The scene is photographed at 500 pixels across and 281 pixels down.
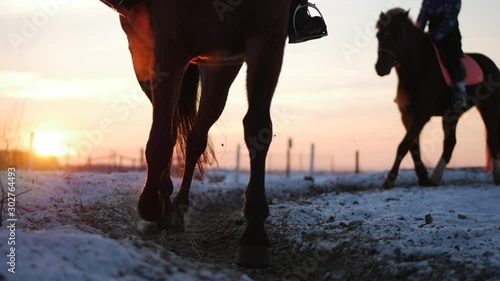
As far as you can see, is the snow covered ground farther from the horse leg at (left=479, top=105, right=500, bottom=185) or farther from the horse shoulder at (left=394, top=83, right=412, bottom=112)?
the horse leg at (left=479, top=105, right=500, bottom=185)

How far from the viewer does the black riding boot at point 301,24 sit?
5.30 meters

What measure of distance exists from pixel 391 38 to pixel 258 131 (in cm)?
778

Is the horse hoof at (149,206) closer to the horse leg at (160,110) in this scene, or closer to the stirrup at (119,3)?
the horse leg at (160,110)

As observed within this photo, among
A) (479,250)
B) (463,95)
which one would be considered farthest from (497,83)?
(479,250)

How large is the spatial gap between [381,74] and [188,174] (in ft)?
19.3

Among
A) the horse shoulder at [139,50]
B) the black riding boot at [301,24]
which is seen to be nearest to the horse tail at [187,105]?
the horse shoulder at [139,50]

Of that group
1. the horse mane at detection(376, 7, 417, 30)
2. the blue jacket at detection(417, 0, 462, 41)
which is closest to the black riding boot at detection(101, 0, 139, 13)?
the horse mane at detection(376, 7, 417, 30)

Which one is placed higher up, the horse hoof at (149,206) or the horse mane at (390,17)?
the horse mane at (390,17)

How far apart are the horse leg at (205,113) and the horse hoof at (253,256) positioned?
6.58 ft

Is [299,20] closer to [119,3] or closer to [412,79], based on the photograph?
[119,3]

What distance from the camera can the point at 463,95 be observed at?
39.1 feet

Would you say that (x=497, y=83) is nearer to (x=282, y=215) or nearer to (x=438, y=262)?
(x=282, y=215)

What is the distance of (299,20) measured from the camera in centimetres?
531

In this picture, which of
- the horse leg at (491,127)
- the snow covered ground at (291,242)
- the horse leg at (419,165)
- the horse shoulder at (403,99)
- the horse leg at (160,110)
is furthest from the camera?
the horse leg at (491,127)
